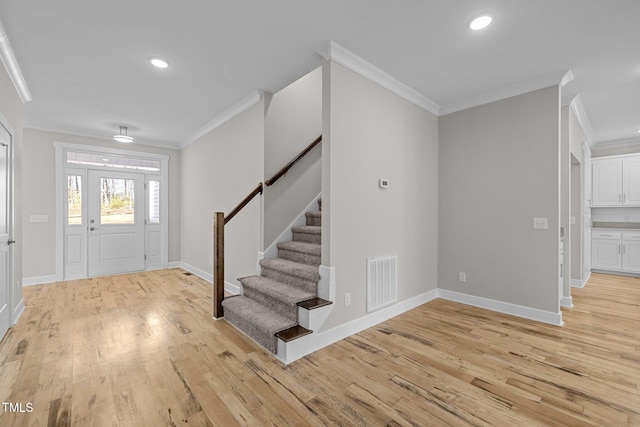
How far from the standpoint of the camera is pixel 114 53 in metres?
2.67

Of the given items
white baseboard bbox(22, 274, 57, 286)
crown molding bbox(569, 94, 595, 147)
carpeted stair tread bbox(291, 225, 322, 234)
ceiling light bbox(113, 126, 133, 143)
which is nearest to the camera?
carpeted stair tread bbox(291, 225, 322, 234)

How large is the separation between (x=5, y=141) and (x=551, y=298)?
5841 millimetres

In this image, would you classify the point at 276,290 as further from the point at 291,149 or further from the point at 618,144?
the point at 618,144

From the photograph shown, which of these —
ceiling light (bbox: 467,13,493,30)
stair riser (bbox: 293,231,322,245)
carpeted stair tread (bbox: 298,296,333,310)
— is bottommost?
carpeted stair tread (bbox: 298,296,333,310)

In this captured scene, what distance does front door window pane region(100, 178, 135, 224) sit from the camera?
5387 mm

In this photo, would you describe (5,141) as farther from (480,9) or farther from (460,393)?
(460,393)

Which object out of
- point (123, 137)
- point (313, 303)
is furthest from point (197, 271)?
point (313, 303)

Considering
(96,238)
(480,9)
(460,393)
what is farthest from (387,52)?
(96,238)

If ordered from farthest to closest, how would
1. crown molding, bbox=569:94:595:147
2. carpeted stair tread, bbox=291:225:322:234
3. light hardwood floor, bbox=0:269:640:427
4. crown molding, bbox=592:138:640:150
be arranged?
crown molding, bbox=592:138:640:150 → crown molding, bbox=569:94:595:147 → carpeted stair tread, bbox=291:225:322:234 → light hardwood floor, bbox=0:269:640:427

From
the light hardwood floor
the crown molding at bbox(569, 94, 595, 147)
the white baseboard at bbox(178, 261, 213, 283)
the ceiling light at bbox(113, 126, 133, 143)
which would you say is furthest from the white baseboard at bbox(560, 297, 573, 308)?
the ceiling light at bbox(113, 126, 133, 143)

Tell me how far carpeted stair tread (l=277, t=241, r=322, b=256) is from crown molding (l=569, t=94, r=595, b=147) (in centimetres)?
365

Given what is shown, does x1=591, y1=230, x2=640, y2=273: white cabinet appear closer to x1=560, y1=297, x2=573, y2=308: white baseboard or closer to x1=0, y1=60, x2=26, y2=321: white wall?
x1=560, y1=297, x2=573, y2=308: white baseboard

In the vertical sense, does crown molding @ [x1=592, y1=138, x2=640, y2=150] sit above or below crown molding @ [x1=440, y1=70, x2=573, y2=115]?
below

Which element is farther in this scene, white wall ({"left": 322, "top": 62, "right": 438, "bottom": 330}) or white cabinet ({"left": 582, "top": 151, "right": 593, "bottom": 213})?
white cabinet ({"left": 582, "top": 151, "right": 593, "bottom": 213})
